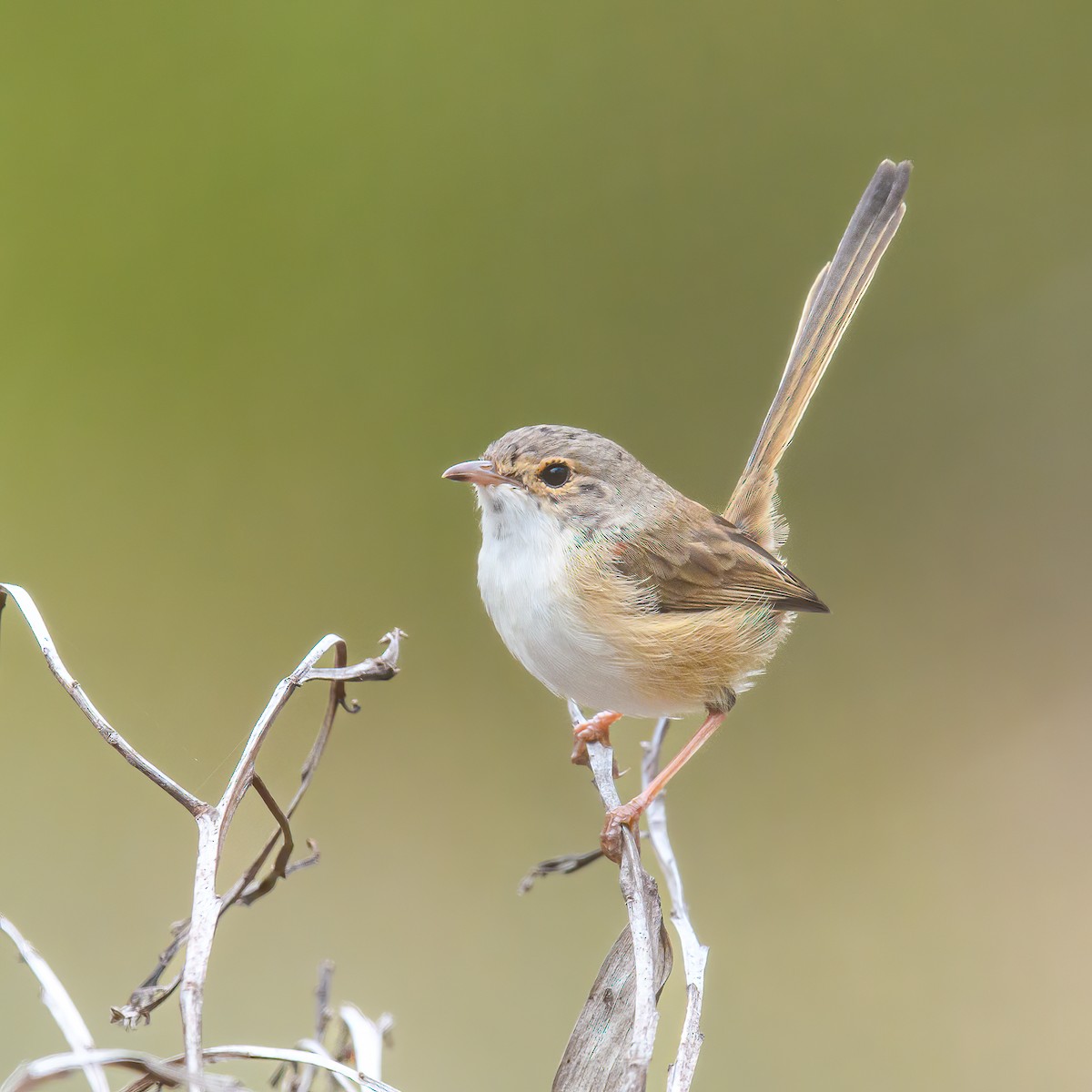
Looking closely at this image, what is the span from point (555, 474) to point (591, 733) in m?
0.71

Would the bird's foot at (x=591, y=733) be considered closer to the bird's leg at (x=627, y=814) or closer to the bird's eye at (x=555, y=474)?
the bird's leg at (x=627, y=814)

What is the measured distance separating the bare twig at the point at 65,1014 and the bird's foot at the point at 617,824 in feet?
3.89

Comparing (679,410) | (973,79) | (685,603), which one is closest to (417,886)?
(685,603)

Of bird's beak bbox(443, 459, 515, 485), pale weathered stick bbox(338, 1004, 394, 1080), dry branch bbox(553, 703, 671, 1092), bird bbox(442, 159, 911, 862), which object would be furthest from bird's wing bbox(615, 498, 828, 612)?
pale weathered stick bbox(338, 1004, 394, 1080)

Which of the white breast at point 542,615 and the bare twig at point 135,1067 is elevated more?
the white breast at point 542,615

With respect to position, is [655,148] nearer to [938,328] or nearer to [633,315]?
[633,315]

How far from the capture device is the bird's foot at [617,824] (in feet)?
7.27

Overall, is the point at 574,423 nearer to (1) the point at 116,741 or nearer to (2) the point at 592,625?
(2) the point at 592,625

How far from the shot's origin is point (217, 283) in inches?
192

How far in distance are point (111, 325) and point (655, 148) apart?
252 cm

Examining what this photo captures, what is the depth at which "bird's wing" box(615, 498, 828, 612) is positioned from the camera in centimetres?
272

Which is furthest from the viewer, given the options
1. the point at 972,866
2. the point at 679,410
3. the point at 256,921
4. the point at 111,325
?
the point at 679,410

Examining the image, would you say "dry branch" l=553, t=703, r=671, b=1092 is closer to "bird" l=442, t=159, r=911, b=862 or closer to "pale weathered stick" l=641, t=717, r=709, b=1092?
"pale weathered stick" l=641, t=717, r=709, b=1092

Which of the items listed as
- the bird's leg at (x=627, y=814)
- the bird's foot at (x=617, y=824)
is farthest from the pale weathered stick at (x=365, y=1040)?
the bird's foot at (x=617, y=824)
